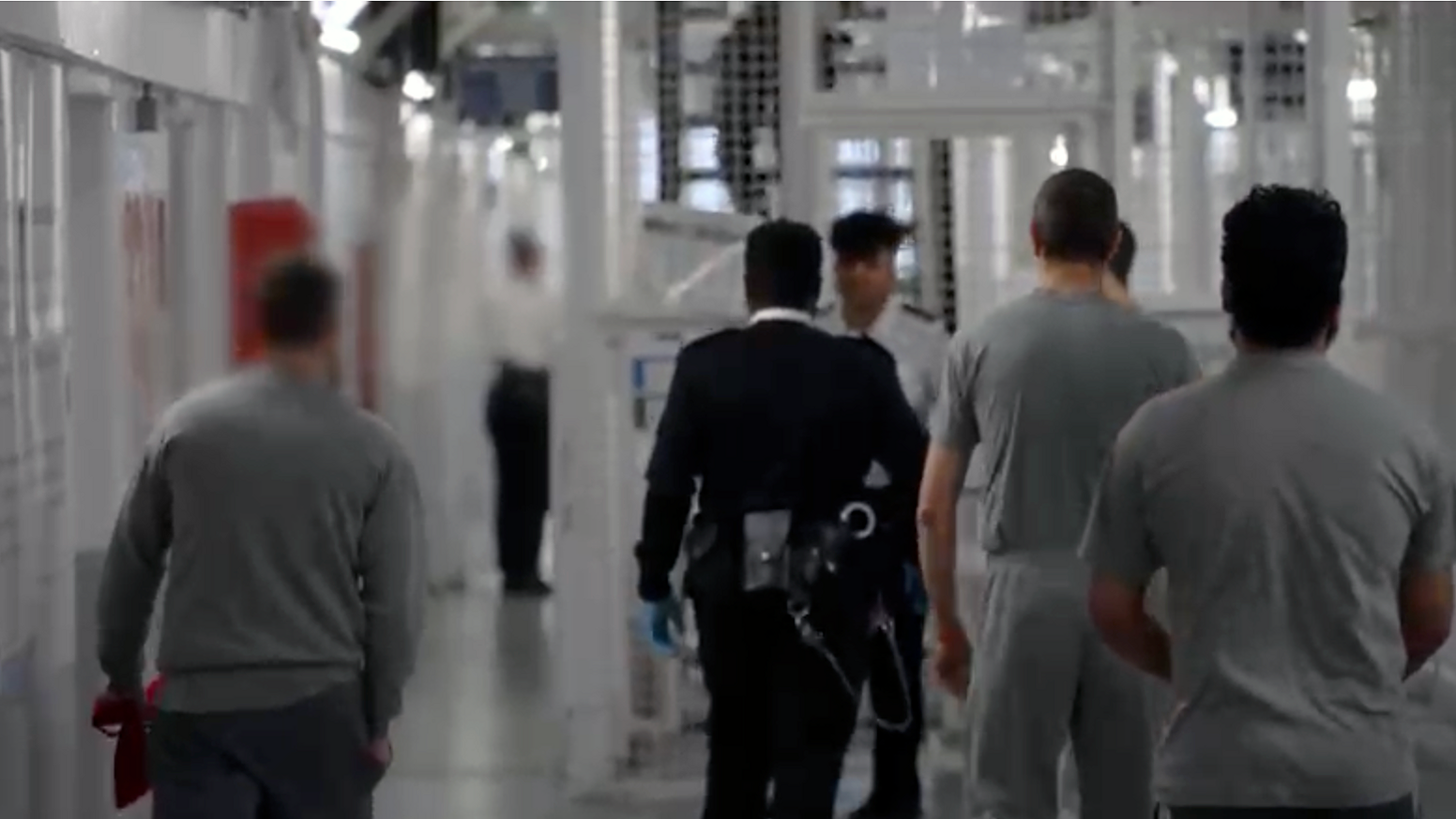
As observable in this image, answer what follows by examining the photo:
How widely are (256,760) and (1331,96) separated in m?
4.00

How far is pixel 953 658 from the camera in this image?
4727mm

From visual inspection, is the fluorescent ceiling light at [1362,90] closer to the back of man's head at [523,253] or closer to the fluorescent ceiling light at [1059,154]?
the fluorescent ceiling light at [1059,154]

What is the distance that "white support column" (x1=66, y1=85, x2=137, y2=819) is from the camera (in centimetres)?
596

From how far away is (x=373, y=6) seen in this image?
12656 millimetres

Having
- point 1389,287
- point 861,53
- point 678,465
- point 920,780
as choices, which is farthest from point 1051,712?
point 1389,287

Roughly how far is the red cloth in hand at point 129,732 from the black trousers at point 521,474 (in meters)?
7.27

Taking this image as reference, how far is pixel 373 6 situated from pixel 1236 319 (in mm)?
9782

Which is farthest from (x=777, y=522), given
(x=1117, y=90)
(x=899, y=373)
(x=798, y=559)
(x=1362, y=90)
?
(x=1362, y=90)

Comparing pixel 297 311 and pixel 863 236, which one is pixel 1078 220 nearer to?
pixel 297 311

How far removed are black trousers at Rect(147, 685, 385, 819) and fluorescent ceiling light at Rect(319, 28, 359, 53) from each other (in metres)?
6.17

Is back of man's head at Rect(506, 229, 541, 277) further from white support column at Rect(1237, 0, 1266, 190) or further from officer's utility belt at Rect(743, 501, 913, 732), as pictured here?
officer's utility belt at Rect(743, 501, 913, 732)

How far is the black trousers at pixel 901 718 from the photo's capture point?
20.6 feet

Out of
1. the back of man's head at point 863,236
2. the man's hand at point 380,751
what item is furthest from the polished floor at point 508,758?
the man's hand at point 380,751

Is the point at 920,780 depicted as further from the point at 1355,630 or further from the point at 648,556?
the point at 1355,630
